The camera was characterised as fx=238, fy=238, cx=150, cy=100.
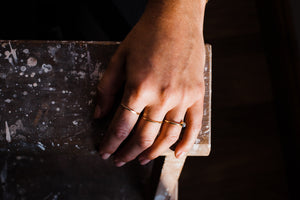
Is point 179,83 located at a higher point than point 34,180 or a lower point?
higher

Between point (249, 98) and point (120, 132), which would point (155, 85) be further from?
point (249, 98)

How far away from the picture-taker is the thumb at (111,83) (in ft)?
1.73

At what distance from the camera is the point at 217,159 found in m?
1.39

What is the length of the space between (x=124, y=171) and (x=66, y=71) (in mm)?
450

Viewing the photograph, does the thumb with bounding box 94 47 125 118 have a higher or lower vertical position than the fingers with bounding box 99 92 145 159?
higher

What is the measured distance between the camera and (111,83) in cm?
53

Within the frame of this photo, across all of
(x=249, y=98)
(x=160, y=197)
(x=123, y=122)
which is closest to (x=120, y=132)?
(x=123, y=122)

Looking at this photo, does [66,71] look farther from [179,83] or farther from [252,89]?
[252,89]

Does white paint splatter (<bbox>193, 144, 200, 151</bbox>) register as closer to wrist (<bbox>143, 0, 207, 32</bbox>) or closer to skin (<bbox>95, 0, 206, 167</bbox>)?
skin (<bbox>95, 0, 206, 167</bbox>)

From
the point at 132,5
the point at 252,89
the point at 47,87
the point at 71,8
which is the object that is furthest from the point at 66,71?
the point at 252,89

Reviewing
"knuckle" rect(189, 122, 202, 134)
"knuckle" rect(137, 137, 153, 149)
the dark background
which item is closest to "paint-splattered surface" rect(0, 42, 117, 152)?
"knuckle" rect(137, 137, 153, 149)

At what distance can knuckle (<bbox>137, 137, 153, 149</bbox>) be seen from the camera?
20.8 inches

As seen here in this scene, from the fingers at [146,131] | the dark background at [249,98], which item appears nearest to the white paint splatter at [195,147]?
the fingers at [146,131]

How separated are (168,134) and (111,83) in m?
0.17
